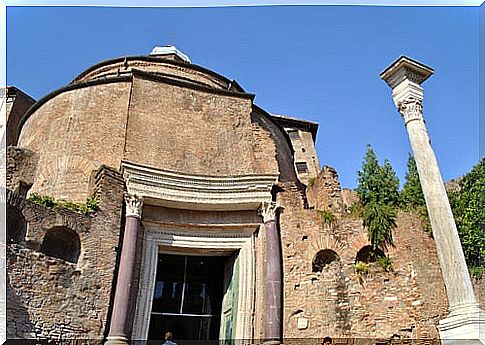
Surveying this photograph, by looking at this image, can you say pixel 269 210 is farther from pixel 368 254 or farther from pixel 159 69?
pixel 159 69

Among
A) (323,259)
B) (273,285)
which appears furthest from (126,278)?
(323,259)

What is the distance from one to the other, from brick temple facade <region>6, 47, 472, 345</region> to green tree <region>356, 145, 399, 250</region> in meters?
0.30

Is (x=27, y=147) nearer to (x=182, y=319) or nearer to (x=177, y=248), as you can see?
(x=177, y=248)

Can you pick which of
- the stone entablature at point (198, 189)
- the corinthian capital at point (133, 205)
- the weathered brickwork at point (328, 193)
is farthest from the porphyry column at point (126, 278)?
the weathered brickwork at point (328, 193)

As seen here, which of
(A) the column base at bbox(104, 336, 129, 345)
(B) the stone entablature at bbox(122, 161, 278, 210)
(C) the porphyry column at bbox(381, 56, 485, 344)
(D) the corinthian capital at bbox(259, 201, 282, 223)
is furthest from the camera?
(D) the corinthian capital at bbox(259, 201, 282, 223)

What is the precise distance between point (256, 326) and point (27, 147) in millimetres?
9072

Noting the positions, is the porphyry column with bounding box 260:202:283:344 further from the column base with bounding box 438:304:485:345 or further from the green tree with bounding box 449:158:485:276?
the green tree with bounding box 449:158:485:276

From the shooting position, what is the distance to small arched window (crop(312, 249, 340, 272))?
1356 cm

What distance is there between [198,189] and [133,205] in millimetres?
1819

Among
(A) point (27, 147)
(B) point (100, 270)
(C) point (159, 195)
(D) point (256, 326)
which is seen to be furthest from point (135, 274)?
(A) point (27, 147)

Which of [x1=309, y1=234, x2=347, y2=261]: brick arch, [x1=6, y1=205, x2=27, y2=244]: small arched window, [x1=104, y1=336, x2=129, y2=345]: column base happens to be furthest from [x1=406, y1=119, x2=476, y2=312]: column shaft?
[x1=6, y1=205, x2=27, y2=244]: small arched window

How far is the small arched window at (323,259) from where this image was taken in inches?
534

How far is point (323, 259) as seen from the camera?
45.4ft

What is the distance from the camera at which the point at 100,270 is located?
11664mm
